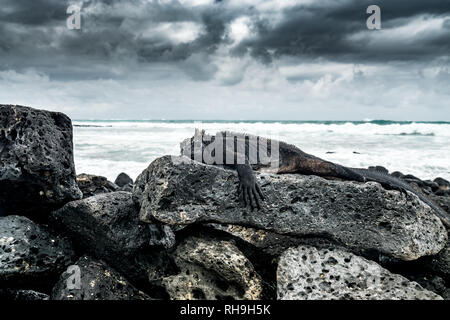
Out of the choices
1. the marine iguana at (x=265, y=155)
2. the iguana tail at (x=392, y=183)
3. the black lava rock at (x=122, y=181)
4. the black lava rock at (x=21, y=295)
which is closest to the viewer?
the black lava rock at (x=21, y=295)

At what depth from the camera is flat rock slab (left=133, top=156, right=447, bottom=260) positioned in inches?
139

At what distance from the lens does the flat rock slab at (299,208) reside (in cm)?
354

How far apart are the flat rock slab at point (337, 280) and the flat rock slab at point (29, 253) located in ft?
7.68

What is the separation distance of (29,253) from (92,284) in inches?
31.0

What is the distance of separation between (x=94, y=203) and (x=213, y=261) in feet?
4.80

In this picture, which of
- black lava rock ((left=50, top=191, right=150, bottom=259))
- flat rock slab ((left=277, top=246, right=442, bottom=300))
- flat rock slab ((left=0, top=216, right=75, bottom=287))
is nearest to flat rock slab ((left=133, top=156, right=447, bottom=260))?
flat rock slab ((left=277, top=246, right=442, bottom=300))

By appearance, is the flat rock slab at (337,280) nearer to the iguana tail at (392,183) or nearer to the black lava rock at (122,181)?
the iguana tail at (392,183)

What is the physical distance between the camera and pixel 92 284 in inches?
136

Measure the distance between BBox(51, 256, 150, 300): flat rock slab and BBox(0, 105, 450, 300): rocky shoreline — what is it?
0.01 m

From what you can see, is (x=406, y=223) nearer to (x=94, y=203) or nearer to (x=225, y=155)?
(x=225, y=155)

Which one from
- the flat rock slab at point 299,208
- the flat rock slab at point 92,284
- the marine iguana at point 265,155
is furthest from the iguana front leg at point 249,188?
the flat rock slab at point 92,284

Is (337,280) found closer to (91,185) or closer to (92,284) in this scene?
(92,284)

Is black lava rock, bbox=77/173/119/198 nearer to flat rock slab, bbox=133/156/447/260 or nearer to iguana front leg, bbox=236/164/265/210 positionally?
Result: flat rock slab, bbox=133/156/447/260
